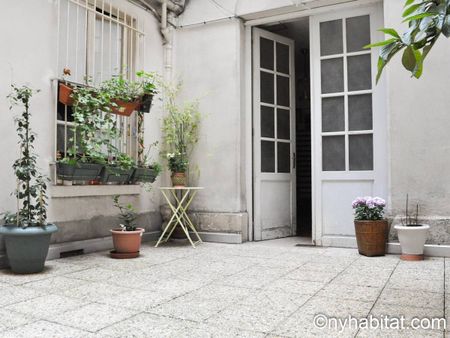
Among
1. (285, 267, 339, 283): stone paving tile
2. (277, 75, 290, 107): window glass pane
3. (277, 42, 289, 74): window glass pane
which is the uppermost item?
(277, 42, 289, 74): window glass pane

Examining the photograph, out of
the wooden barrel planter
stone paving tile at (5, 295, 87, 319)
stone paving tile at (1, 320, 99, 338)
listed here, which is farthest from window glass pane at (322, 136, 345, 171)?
stone paving tile at (1, 320, 99, 338)

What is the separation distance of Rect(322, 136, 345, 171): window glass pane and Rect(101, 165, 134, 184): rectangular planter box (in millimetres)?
2288

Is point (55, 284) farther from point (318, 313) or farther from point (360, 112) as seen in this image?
point (360, 112)

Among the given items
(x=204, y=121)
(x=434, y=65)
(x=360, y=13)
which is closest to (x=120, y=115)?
(x=204, y=121)

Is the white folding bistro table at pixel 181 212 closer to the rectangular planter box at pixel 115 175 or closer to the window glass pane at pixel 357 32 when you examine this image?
Answer: the rectangular planter box at pixel 115 175

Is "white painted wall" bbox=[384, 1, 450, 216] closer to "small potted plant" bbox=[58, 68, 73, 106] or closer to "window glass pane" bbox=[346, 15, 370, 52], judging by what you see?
"window glass pane" bbox=[346, 15, 370, 52]

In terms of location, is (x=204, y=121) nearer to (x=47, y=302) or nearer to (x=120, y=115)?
(x=120, y=115)

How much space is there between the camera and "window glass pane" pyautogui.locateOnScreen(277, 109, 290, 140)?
18.6ft

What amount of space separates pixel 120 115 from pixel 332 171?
2.55 metres

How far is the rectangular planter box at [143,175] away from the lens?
457 centimetres

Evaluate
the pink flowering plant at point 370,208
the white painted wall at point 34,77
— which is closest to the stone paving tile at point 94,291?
the white painted wall at point 34,77

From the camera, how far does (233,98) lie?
5215 mm

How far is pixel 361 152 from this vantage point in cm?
477

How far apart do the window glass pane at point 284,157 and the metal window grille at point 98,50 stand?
6.18 ft
